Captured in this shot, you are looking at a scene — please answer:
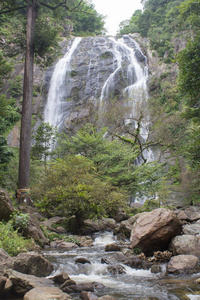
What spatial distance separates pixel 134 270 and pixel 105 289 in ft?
5.06

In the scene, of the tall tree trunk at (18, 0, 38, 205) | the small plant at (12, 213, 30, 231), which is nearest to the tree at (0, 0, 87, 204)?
the tall tree trunk at (18, 0, 38, 205)

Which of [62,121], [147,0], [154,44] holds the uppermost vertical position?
[147,0]

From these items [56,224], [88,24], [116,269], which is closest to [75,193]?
[56,224]

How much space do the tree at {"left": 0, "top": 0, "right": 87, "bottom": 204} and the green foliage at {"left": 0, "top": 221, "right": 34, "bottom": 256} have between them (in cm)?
388

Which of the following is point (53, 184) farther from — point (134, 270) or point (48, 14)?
point (48, 14)

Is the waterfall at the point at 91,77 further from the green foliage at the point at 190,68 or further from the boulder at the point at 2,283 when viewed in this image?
the boulder at the point at 2,283

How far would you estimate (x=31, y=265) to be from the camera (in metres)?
4.67

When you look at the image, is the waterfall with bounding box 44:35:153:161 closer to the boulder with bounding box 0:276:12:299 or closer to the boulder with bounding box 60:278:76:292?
the boulder with bounding box 60:278:76:292

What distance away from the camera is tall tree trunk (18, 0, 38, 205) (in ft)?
34.3

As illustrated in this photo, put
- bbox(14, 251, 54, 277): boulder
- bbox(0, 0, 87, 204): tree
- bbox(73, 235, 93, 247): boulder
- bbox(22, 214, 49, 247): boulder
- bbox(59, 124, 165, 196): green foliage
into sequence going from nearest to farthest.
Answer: bbox(14, 251, 54, 277): boulder < bbox(22, 214, 49, 247): boulder < bbox(73, 235, 93, 247): boulder < bbox(0, 0, 87, 204): tree < bbox(59, 124, 165, 196): green foliage

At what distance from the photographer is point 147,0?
4734 centimetres

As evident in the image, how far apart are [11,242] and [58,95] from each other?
28206 mm

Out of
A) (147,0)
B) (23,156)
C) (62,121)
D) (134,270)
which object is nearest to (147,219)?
(134,270)

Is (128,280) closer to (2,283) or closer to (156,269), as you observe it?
(156,269)
